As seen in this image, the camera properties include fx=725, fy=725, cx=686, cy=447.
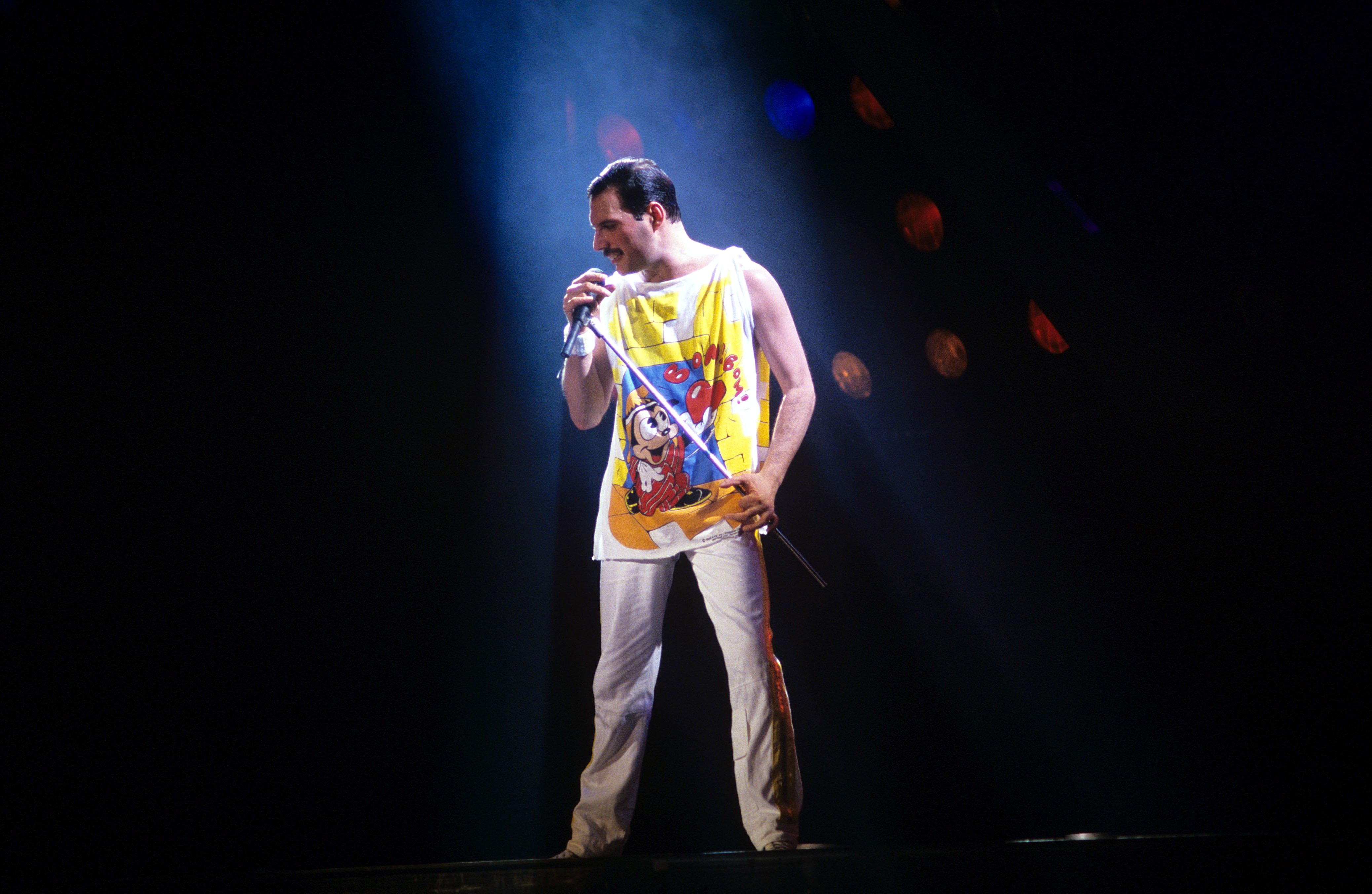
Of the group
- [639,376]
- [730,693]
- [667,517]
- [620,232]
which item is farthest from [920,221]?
[730,693]

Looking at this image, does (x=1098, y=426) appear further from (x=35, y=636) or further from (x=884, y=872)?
(x=35, y=636)

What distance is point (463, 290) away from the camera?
244 cm

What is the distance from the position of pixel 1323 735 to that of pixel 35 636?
370 centimetres

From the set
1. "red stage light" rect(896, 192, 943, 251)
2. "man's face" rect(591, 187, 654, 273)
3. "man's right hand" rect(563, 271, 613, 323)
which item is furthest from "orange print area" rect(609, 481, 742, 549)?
"red stage light" rect(896, 192, 943, 251)

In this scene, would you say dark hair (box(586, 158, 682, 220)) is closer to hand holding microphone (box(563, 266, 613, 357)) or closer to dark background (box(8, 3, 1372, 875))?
hand holding microphone (box(563, 266, 613, 357))

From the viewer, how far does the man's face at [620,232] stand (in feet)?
6.27

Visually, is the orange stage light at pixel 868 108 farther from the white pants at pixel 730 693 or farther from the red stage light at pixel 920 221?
the white pants at pixel 730 693

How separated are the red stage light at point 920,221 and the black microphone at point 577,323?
123cm

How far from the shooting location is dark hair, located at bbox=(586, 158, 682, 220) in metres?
1.91

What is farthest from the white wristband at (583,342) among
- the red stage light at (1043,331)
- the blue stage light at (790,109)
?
the red stage light at (1043,331)

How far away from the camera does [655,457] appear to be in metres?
1.84

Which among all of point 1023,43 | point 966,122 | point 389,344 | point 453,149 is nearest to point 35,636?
point 389,344

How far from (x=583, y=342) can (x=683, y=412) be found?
1.09 feet

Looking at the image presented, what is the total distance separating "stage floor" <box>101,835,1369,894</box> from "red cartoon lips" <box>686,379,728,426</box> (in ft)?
3.21
